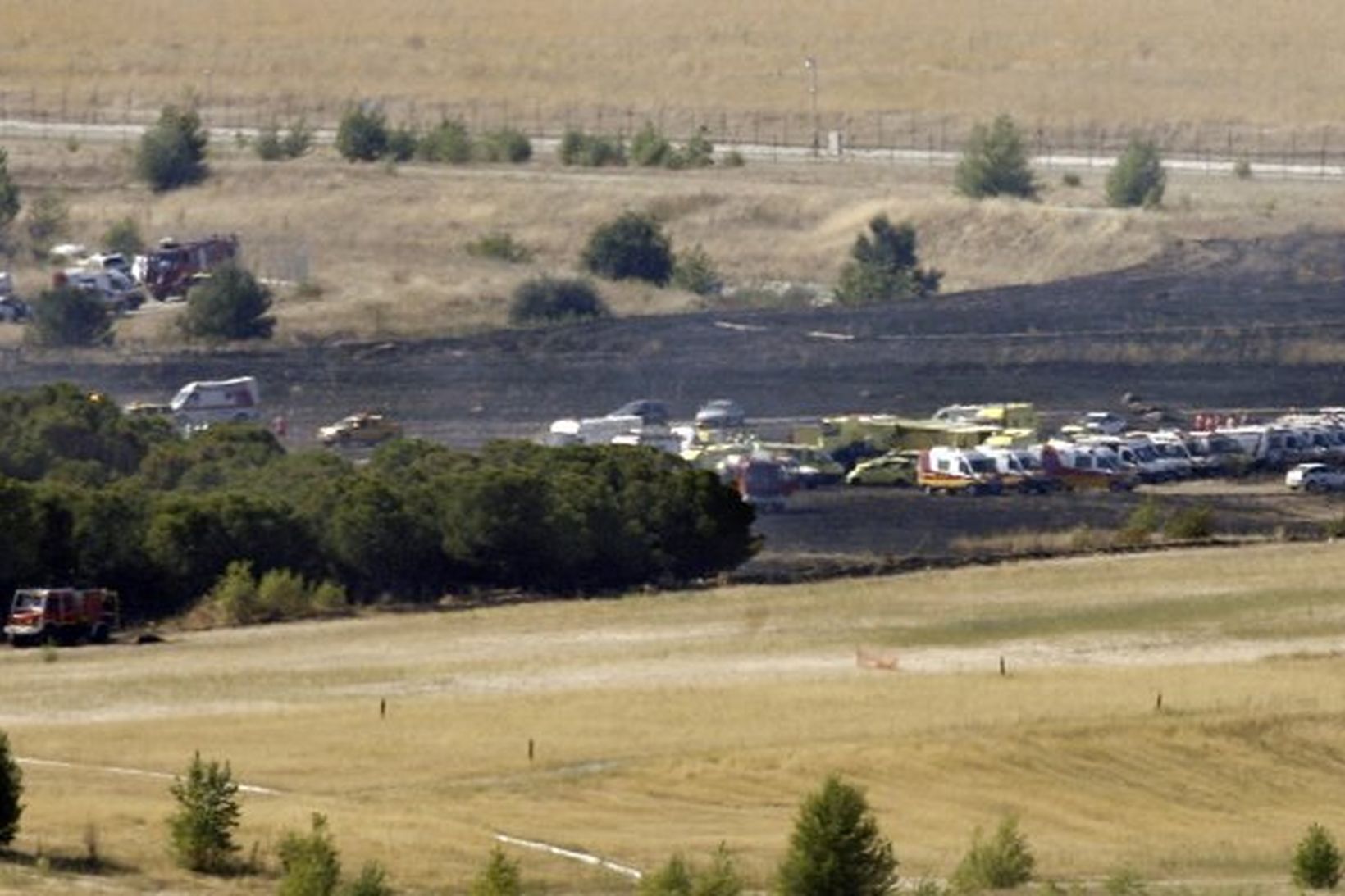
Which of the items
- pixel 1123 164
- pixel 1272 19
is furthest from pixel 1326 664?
pixel 1272 19

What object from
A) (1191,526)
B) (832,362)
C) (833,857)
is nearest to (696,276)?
(832,362)

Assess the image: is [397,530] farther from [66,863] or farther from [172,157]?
[172,157]

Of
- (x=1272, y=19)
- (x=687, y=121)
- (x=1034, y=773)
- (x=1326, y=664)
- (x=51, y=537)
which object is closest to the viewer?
Answer: (x=1034, y=773)

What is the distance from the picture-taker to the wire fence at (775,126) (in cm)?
10831

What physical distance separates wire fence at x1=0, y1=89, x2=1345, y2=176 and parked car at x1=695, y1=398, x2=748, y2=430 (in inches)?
1539

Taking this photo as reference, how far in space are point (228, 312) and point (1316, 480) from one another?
2710 cm

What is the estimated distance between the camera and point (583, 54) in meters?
136

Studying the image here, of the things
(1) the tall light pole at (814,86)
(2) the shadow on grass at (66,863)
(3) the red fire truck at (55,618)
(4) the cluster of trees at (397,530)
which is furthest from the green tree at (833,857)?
(1) the tall light pole at (814,86)

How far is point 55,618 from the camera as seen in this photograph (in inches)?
1650

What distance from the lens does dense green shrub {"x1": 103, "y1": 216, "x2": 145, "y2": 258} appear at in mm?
91500

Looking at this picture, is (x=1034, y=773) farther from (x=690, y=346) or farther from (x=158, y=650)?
(x=690, y=346)

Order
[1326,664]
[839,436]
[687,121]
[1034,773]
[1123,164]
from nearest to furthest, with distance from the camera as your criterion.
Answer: [1034,773]
[1326,664]
[839,436]
[1123,164]
[687,121]

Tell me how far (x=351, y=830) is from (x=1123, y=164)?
65775mm

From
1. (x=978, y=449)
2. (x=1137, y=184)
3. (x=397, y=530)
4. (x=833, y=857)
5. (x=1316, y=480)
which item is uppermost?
(x=1137, y=184)
